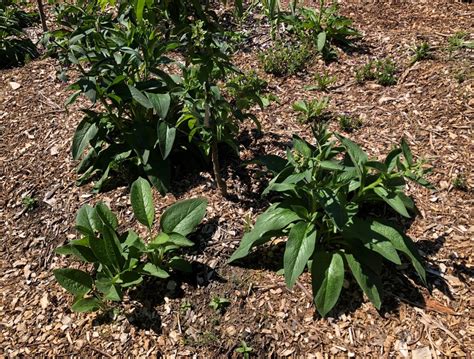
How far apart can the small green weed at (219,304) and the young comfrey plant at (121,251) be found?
0.89 feet

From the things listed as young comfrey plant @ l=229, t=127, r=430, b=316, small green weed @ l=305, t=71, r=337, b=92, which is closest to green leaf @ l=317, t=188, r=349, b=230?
young comfrey plant @ l=229, t=127, r=430, b=316

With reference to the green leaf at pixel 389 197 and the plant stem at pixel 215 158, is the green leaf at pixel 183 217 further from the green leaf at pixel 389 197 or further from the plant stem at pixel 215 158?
the green leaf at pixel 389 197

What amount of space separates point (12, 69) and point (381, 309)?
16.3 feet

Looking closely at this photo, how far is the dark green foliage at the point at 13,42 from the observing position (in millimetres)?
5535

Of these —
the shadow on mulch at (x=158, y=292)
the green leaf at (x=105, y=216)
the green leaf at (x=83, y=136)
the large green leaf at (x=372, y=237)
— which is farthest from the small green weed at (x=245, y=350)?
the green leaf at (x=83, y=136)

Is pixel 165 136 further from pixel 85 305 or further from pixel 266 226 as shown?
pixel 85 305

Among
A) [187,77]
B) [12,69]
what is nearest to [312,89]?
[187,77]

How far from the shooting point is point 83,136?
3.56m

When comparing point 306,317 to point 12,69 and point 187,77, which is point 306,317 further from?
point 12,69

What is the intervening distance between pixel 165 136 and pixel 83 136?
761 millimetres

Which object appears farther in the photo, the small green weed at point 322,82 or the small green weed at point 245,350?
the small green weed at point 322,82

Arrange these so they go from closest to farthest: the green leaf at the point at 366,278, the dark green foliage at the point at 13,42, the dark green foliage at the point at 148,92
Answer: the green leaf at the point at 366,278 < the dark green foliage at the point at 148,92 < the dark green foliage at the point at 13,42

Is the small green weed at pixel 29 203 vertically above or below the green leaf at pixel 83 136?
below

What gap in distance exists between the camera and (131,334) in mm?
2904
